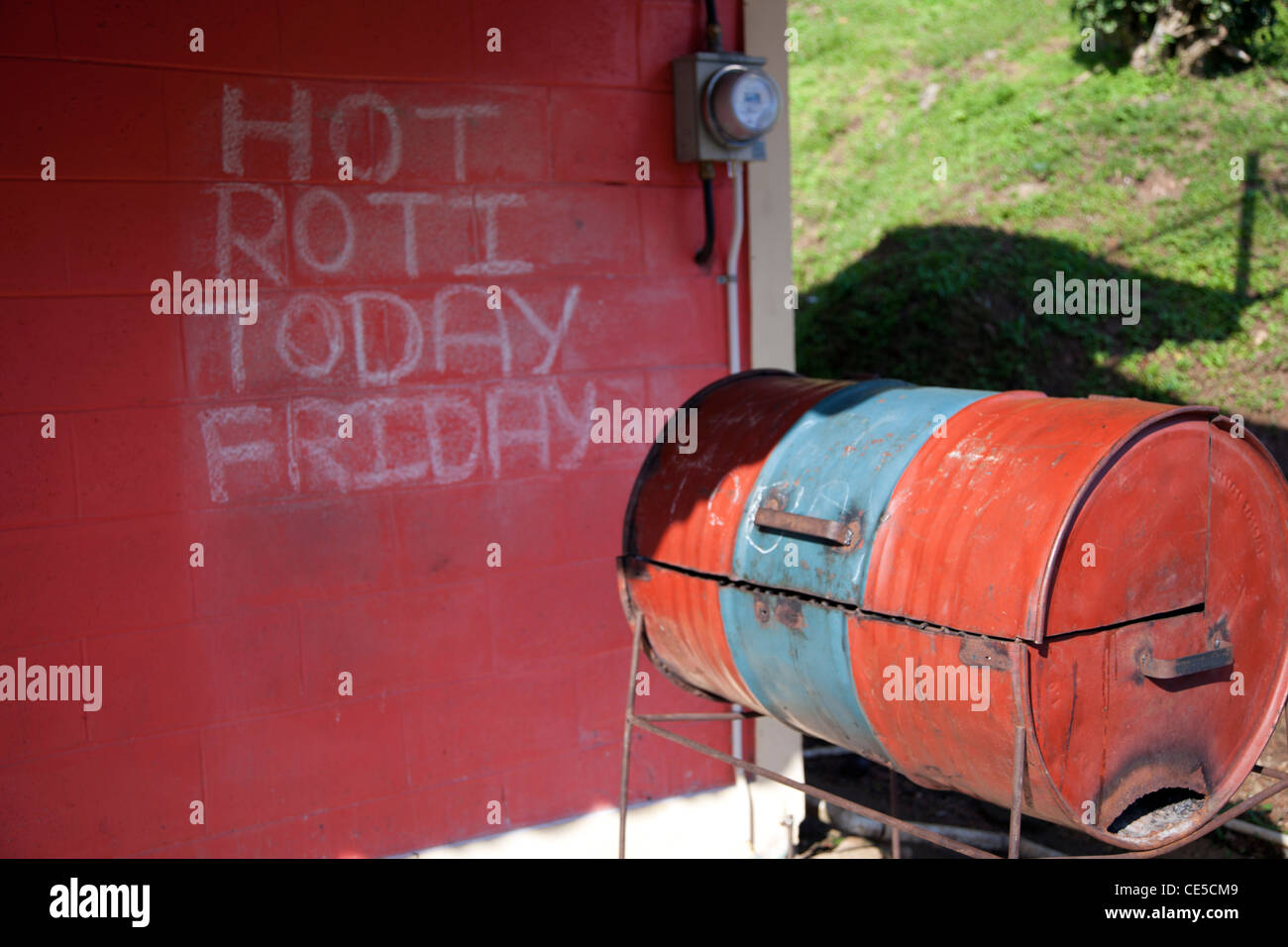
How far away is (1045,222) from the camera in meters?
8.00

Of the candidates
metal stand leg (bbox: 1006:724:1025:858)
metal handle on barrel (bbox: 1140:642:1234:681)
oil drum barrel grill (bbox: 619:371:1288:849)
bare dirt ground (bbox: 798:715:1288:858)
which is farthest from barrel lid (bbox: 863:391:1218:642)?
bare dirt ground (bbox: 798:715:1288:858)

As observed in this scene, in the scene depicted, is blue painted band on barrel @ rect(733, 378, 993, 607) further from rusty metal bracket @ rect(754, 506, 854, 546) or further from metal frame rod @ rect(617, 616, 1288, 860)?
metal frame rod @ rect(617, 616, 1288, 860)

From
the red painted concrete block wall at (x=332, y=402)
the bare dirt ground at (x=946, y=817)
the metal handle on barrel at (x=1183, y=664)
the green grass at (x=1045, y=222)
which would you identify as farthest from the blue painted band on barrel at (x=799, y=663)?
the green grass at (x=1045, y=222)

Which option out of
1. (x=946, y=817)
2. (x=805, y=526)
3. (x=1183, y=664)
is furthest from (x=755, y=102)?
(x=946, y=817)

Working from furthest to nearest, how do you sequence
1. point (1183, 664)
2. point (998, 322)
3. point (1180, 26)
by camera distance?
point (1180, 26)
point (998, 322)
point (1183, 664)

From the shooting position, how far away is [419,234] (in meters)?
3.69

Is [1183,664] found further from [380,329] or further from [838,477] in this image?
[380,329]

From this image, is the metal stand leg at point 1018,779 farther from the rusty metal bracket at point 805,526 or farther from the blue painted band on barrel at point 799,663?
the rusty metal bracket at point 805,526

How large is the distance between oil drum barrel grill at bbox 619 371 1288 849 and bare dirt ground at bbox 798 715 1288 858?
5.54 ft

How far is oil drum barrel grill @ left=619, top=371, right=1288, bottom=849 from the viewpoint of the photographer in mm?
2316

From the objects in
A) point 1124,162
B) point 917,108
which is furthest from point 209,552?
point 917,108

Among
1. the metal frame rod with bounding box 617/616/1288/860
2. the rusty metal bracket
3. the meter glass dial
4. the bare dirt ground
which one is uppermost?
the meter glass dial

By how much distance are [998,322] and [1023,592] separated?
17.6 ft

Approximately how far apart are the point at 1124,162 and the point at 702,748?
695 cm
